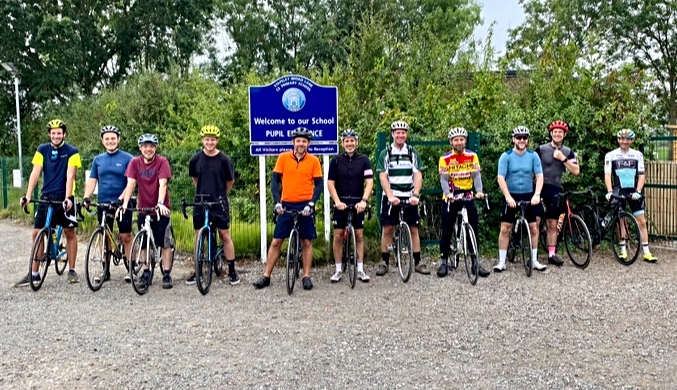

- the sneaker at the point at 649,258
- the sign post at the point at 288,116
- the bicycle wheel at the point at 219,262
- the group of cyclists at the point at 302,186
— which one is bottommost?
the sneaker at the point at 649,258

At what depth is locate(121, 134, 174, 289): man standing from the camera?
22.5ft

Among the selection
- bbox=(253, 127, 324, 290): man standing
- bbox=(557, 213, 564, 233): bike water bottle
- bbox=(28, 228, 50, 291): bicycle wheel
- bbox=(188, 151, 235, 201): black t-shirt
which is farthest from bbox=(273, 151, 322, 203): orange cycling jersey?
bbox=(557, 213, 564, 233): bike water bottle

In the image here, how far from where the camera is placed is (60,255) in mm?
7555

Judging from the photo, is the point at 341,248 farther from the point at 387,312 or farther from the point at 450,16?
the point at 450,16

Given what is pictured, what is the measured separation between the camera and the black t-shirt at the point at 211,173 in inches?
278

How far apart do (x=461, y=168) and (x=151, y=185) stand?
12.2ft

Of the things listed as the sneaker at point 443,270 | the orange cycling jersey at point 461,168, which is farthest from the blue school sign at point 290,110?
the sneaker at point 443,270

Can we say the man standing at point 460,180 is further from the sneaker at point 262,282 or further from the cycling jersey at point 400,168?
the sneaker at point 262,282

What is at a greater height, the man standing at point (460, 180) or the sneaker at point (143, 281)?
the man standing at point (460, 180)

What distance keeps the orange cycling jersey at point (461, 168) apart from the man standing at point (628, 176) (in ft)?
7.35

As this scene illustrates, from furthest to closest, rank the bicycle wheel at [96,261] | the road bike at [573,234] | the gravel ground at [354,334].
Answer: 1. the road bike at [573,234]
2. the bicycle wheel at [96,261]
3. the gravel ground at [354,334]

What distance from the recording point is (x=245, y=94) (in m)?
13.3

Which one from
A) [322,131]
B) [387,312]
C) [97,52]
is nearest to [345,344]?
[387,312]

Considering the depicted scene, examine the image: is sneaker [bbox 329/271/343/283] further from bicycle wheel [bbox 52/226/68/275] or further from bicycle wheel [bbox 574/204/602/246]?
bicycle wheel [bbox 574/204/602/246]
